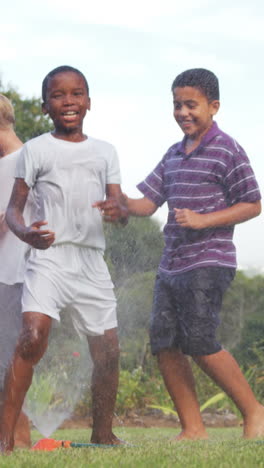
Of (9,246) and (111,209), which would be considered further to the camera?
(9,246)

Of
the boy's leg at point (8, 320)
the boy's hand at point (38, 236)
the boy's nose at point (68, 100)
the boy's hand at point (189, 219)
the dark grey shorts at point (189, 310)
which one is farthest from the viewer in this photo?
the dark grey shorts at point (189, 310)

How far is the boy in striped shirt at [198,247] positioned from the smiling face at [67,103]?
708 mm

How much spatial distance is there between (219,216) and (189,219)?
0.22 meters

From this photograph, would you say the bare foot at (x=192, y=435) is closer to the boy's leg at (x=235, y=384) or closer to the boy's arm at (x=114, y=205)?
the boy's leg at (x=235, y=384)

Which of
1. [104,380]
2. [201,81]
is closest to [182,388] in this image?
[104,380]

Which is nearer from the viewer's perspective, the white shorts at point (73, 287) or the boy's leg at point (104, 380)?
the white shorts at point (73, 287)

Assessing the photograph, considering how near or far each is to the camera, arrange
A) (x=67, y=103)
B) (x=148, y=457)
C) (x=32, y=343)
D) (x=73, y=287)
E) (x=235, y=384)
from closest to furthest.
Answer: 1. (x=148, y=457)
2. (x=32, y=343)
3. (x=73, y=287)
4. (x=67, y=103)
5. (x=235, y=384)

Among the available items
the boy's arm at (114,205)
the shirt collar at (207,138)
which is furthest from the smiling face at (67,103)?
the shirt collar at (207,138)

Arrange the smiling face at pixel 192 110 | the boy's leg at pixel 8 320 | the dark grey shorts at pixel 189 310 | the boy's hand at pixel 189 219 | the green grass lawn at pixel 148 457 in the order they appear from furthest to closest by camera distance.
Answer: the smiling face at pixel 192 110
the dark grey shorts at pixel 189 310
the boy's hand at pixel 189 219
the boy's leg at pixel 8 320
the green grass lawn at pixel 148 457

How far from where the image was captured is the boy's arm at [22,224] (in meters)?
4.50

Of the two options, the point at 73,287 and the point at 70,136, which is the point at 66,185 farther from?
the point at 73,287

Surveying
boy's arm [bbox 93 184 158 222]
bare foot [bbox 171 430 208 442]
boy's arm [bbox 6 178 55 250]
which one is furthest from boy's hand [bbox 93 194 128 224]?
bare foot [bbox 171 430 208 442]

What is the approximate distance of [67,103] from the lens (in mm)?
4820

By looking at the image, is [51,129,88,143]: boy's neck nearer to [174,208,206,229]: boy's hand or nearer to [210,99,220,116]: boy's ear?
[174,208,206,229]: boy's hand
